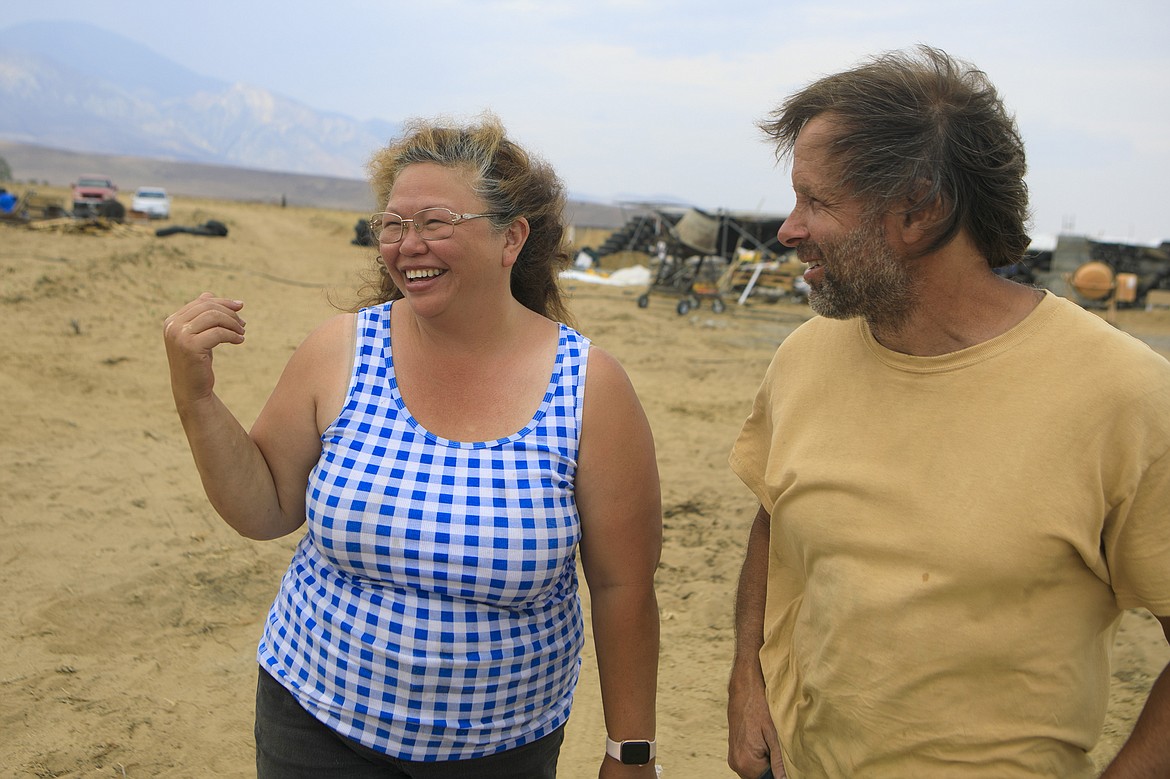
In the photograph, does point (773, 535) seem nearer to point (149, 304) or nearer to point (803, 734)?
point (803, 734)

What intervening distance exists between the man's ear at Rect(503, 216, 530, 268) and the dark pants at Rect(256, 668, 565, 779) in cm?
106

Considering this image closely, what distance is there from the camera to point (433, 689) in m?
1.92

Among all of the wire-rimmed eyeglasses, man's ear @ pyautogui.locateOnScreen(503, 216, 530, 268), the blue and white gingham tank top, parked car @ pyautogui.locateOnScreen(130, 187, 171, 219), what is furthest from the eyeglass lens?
parked car @ pyautogui.locateOnScreen(130, 187, 171, 219)

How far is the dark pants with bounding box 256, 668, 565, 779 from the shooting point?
1969 mm

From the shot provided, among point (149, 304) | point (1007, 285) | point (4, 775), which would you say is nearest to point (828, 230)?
point (1007, 285)

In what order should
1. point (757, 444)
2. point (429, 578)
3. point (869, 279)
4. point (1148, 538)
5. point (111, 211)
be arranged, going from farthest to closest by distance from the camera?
point (111, 211), point (757, 444), point (429, 578), point (869, 279), point (1148, 538)

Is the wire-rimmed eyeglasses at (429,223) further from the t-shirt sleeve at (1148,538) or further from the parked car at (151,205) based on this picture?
the parked car at (151,205)

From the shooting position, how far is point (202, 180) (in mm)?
110375

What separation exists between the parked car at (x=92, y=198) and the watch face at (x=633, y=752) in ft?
82.3

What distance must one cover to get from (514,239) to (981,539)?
118 centimetres

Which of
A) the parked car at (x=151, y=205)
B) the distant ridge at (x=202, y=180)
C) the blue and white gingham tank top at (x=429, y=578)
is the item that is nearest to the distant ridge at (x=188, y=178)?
the distant ridge at (x=202, y=180)

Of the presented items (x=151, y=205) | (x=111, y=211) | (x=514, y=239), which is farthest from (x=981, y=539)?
(x=151, y=205)

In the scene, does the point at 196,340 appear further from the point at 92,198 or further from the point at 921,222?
the point at 92,198

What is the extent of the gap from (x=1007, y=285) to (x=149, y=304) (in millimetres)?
11258
